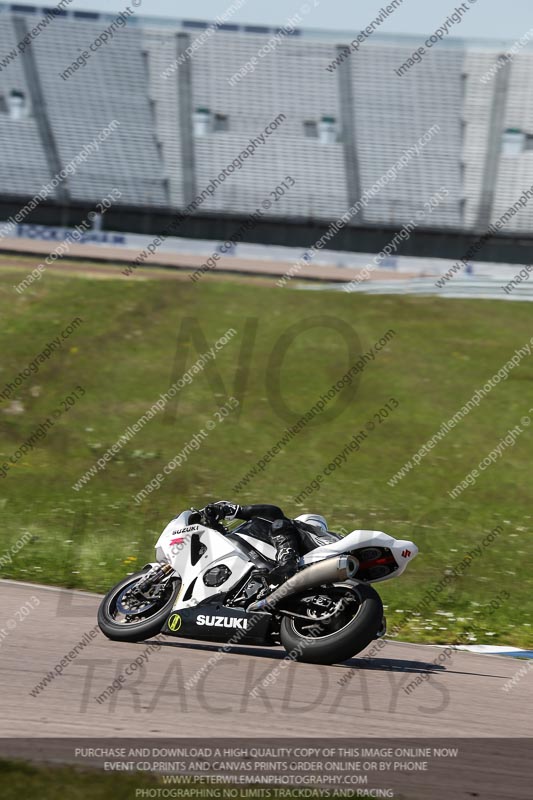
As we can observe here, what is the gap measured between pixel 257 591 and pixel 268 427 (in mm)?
12166

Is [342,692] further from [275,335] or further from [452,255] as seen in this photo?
[452,255]

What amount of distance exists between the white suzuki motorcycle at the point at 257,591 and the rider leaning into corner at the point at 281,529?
0.02 metres

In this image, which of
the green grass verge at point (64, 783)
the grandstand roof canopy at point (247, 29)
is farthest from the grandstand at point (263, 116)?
the green grass verge at point (64, 783)

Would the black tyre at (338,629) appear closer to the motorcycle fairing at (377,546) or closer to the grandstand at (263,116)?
the motorcycle fairing at (377,546)

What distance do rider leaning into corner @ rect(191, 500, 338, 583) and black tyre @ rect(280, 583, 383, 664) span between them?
32 centimetres

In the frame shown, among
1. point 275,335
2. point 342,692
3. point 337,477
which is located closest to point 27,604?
point 342,692

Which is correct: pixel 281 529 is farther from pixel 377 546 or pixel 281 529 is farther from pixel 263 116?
pixel 263 116

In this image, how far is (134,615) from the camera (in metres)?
7.85

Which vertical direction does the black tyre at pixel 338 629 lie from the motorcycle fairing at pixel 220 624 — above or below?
above

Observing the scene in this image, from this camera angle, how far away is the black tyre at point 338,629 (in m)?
7.00

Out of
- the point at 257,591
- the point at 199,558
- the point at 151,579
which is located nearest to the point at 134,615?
the point at 151,579

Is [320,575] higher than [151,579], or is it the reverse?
[320,575]

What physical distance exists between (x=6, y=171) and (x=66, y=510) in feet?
86.7

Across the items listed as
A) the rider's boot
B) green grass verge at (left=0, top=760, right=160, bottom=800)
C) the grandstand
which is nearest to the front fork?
the rider's boot
